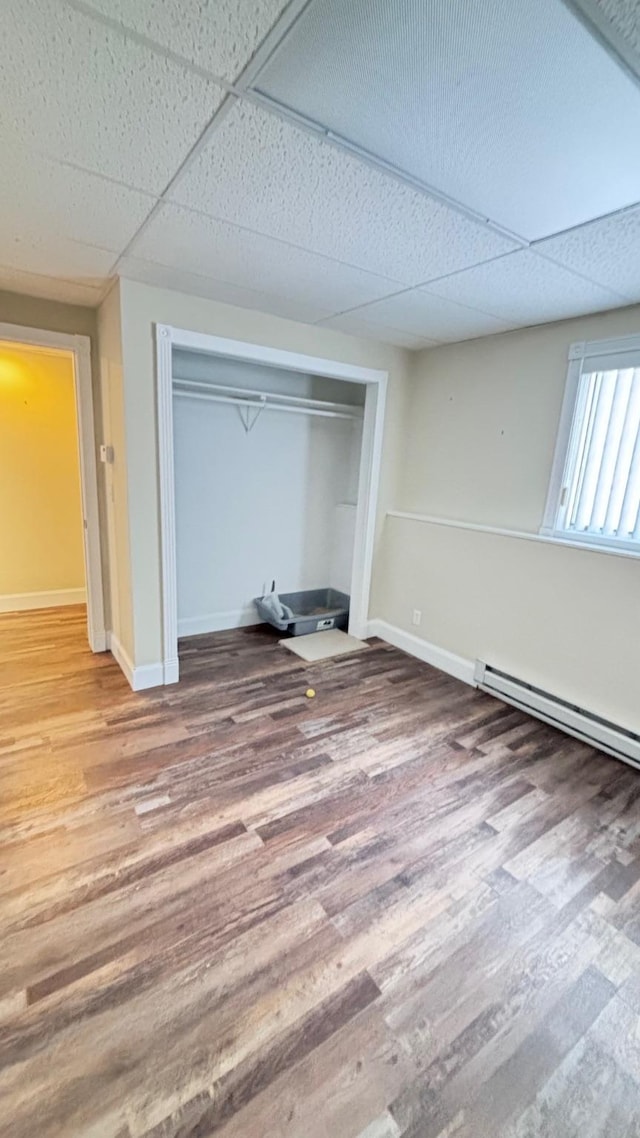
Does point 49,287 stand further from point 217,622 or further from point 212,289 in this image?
point 217,622

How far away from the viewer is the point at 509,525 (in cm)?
317

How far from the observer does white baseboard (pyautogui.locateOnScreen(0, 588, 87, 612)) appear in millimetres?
4371

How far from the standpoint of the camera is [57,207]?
1785 mm

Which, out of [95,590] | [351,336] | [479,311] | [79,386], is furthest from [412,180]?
[95,590]

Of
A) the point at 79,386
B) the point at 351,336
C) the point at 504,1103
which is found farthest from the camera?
the point at 351,336

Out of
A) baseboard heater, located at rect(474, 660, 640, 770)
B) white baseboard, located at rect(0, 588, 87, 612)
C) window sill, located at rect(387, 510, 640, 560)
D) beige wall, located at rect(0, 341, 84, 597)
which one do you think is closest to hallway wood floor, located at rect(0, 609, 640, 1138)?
baseboard heater, located at rect(474, 660, 640, 770)

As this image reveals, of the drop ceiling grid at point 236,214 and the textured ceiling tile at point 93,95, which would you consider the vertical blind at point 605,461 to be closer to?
the drop ceiling grid at point 236,214

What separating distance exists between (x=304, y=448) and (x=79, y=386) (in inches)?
73.8

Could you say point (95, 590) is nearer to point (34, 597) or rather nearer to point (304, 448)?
point (34, 597)

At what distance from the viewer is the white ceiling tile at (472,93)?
979 mm

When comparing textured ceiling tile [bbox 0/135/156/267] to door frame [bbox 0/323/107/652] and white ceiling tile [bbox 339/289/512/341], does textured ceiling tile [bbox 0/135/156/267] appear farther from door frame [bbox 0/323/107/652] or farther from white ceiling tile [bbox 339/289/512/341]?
white ceiling tile [bbox 339/289/512/341]

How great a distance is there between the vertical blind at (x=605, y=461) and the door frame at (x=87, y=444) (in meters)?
3.18

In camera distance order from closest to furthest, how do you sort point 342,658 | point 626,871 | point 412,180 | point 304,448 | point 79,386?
1. point 412,180
2. point 626,871
3. point 79,386
4. point 342,658
5. point 304,448

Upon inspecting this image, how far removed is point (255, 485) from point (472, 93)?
3.12 m
